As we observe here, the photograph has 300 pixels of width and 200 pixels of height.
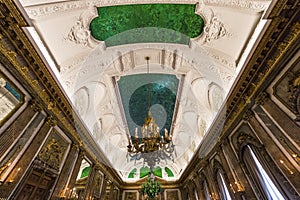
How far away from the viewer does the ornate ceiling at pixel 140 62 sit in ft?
14.7

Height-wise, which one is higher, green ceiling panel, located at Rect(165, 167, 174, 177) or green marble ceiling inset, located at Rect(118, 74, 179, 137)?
green marble ceiling inset, located at Rect(118, 74, 179, 137)

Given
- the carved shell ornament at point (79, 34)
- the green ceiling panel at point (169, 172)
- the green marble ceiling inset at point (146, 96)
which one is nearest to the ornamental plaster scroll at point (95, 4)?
the carved shell ornament at point (79, 34)

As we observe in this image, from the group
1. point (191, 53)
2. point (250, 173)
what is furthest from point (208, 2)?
point (250, 173)

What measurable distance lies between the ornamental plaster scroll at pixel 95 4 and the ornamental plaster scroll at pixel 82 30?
0.85 ft

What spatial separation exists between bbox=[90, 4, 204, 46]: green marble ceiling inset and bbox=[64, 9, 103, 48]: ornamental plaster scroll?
25 cm

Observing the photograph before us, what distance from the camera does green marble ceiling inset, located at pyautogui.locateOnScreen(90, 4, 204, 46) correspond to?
17.6 feet

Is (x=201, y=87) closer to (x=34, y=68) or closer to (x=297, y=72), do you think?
(x=297, y=72)

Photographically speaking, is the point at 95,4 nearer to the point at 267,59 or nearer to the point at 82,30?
the point at 82,30

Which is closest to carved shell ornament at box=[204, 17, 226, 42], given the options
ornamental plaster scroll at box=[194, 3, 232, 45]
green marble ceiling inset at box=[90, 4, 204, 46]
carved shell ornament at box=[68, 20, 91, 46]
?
ornamental plaster scroll at box=[194, 3, 232, 45]

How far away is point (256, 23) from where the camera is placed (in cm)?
431

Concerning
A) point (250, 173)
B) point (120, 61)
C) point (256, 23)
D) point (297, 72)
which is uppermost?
point (120, 61)

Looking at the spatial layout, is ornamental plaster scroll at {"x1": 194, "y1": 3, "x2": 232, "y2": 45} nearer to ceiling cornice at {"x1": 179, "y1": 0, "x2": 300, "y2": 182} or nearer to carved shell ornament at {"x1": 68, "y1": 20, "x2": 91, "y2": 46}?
ceiling cornice at {"x1": 179, "y1": 0, "x2": 300, "y2": 182}

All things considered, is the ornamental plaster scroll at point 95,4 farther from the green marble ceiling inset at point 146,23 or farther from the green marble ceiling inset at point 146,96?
the green marble ceiling inset at point 146,96

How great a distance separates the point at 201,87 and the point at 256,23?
12.6ft
